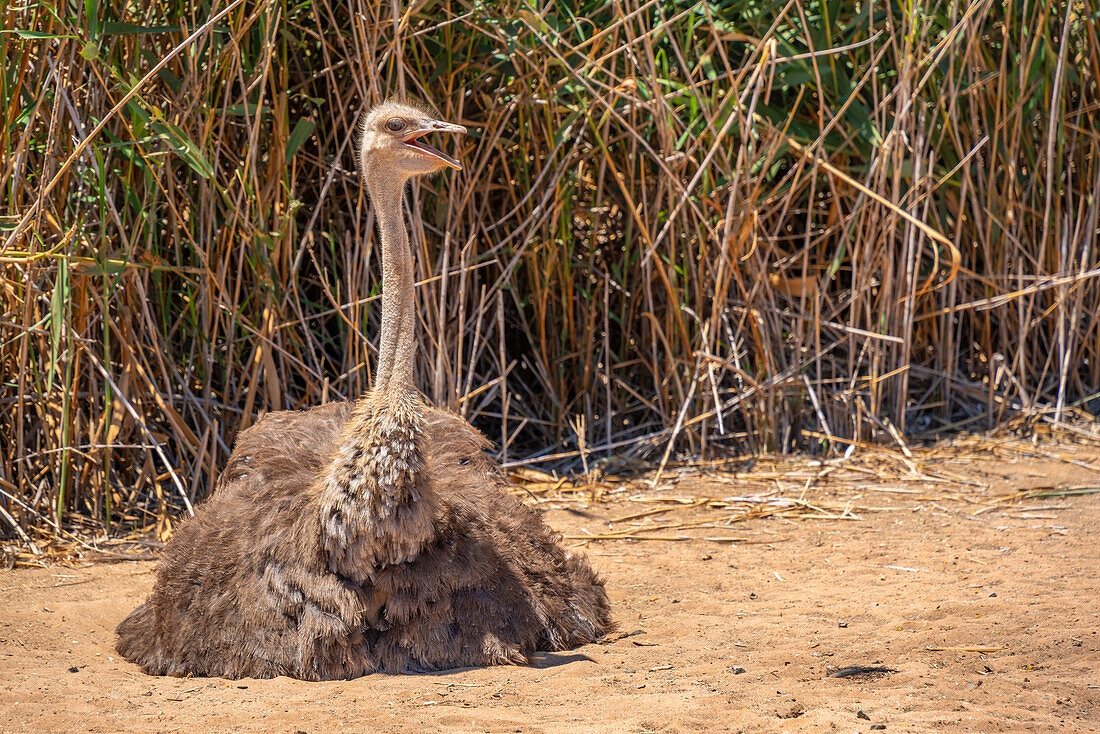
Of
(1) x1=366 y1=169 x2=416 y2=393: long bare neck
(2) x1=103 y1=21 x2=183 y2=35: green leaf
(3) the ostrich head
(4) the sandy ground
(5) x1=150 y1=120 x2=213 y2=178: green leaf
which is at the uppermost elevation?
(2) x1=103 y1=21 x2=183 y2=35: green leaf

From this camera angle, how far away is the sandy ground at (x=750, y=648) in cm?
296

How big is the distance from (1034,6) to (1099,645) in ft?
12.6

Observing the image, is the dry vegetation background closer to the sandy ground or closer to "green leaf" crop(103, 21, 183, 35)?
"green leaf" crop(103, 21, 183, 35)

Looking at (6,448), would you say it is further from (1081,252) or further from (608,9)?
(1081,252)

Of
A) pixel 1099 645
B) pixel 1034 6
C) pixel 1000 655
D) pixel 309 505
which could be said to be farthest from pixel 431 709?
pixel 1034 6

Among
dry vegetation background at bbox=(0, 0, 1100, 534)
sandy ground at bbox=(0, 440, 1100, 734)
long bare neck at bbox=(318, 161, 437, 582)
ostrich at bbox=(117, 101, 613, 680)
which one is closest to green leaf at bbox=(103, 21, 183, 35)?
dry vegetation background at bbox=(0, 0, 1100, 534)

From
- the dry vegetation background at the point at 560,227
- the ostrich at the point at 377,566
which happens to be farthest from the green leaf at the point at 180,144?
the ostrich at the point at 377,566

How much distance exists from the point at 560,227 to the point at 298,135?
139 cm

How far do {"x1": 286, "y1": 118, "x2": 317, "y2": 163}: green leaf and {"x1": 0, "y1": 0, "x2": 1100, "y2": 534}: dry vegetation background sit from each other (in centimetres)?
1

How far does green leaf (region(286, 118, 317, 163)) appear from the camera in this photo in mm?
5020

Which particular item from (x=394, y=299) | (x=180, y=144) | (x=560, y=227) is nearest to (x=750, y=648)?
(x=394, y=299)

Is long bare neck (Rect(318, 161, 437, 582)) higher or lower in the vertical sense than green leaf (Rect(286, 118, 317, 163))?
lower

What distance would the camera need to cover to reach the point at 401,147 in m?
3.59

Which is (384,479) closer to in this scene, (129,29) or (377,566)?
(377,566)
